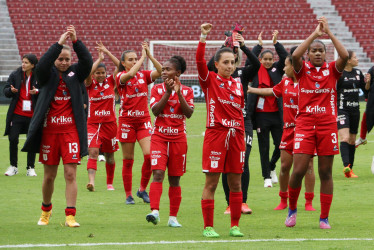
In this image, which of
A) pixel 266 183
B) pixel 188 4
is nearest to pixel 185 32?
pixel 188 4

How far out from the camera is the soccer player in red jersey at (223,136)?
7.50 meters

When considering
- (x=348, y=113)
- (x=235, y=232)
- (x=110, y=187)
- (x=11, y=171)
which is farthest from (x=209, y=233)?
(x=11, y=171)

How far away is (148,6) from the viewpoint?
36.9 m

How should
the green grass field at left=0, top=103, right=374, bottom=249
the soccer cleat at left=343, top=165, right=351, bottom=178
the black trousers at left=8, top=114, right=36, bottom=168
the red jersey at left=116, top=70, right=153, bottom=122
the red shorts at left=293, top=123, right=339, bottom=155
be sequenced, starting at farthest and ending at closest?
the black trousers at left=8, top=114, right=36, bottom=168 < the soccer cleat at left=343, top=165, right=351, bottom=178 < the red jersey at left=116, top=70, right=153, bottom=122 < the red shorts at left=293, top=123, right=339, bottom=155 < the green grass field at left=0, top=103, right=374, bottom=249

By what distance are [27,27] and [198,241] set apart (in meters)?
29.6

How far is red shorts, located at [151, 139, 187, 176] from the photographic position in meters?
8.24

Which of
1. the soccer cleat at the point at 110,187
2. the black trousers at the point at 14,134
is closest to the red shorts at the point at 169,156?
the soccer cleat at the point at 110,187

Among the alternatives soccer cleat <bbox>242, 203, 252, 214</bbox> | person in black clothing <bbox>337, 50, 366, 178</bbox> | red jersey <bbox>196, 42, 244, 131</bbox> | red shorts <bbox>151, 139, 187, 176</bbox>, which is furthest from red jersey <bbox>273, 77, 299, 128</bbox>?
person in black clothing <bbox>337, 50, 366, 178</bbox>

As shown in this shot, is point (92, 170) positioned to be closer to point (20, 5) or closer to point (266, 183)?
point (266, 183)

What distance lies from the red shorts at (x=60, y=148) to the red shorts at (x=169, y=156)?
833mm

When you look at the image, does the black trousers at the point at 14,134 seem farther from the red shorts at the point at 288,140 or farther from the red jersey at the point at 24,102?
the red shorts at the point at 288,140

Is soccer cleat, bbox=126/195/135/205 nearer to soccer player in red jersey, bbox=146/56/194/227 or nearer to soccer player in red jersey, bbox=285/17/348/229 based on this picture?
soccer player in red jersey, bbox=146/56/194/227

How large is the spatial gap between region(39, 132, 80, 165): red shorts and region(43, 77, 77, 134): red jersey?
65 millimetres

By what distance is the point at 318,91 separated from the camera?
7.85m
